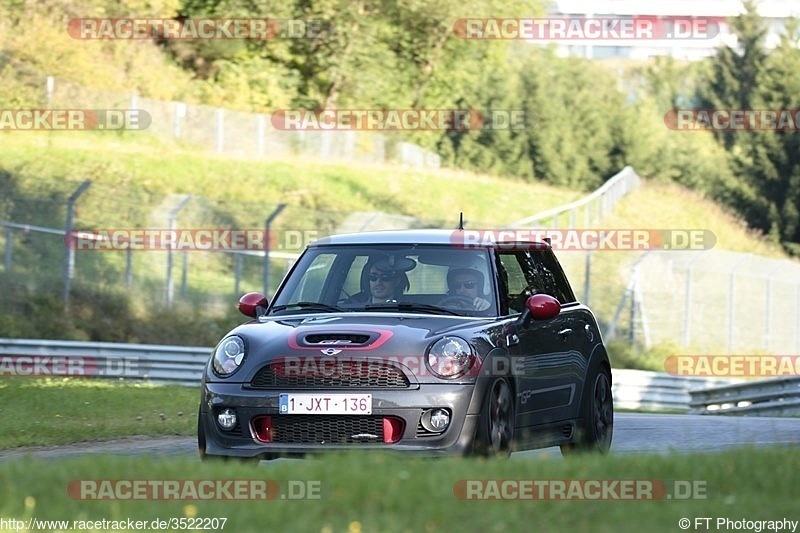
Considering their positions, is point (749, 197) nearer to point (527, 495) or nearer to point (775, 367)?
point (775, 367)

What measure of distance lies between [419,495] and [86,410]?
472 inches

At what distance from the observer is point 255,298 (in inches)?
456

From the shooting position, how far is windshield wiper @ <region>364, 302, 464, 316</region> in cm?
1097

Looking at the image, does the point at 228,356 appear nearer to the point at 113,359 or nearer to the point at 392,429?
the point at 392,429

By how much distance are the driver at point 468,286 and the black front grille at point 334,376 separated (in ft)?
4.06

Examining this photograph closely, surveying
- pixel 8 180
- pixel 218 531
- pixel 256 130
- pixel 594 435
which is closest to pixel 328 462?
pixel 218 531

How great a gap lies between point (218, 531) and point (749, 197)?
60.1 m

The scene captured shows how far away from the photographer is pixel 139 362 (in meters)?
26.3

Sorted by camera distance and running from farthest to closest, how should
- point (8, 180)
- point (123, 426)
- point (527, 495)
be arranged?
1. point (8, 180)
2. point (123, 426)
3. point (527, 495)

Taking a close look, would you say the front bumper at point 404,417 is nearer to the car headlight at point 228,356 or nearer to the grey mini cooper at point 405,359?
the grey mini cooper at point 405,359

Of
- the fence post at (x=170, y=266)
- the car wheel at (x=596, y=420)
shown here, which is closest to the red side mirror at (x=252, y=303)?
the car wheel at (x=596, y=420)

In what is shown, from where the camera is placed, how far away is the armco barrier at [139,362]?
2503 cm

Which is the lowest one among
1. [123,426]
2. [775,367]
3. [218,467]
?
[775,367]

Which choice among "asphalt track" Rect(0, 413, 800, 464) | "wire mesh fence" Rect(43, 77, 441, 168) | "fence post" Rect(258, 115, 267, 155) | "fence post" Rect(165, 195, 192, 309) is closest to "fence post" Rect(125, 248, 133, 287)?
"fence post" Rect(165, 195, 192, 309)
